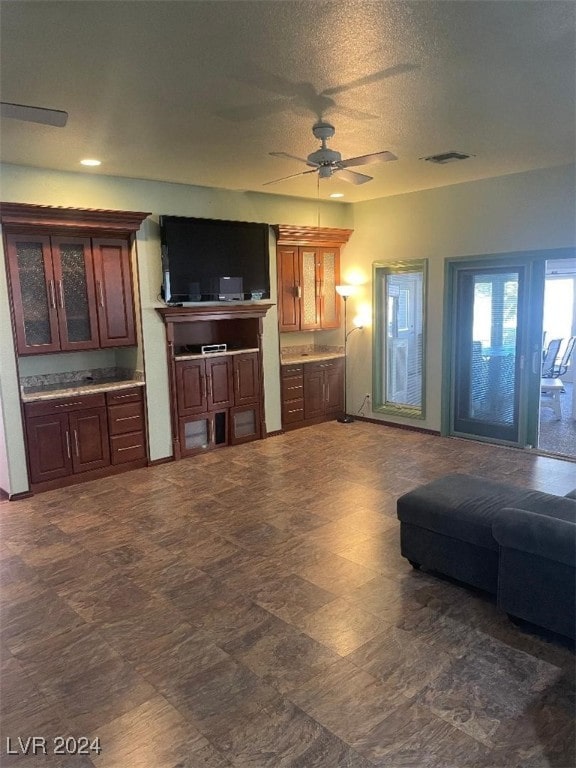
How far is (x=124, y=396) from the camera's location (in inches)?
214

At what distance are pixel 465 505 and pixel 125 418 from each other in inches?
140

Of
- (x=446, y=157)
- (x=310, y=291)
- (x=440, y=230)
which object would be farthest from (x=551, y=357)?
(x=446, y=157)

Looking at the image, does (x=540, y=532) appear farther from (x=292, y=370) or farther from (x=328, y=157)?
(x=292, y=370)

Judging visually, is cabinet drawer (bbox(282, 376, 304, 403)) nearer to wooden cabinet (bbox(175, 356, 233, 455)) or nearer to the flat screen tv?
wooden cabinet (bbox(175, 356, 233, 455))

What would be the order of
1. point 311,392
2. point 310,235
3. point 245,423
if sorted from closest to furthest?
point 245,423
point 310,235
point 311,392

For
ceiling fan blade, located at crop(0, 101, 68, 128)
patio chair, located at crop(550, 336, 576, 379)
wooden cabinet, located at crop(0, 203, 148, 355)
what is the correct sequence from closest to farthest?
1. ceiling fan blade, located at crop(0, 101, 68, 128)
2. wooden cabinet, located at crop(0, 203, 148, 355)
3. patio chair, located at crop(550, 336, 576, 379)

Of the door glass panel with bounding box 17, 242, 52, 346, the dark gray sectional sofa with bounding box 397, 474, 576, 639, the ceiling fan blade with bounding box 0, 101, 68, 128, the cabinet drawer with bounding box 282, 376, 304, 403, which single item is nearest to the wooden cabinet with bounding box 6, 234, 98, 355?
the door glass panel with bounding box 17, 242, 52, 346

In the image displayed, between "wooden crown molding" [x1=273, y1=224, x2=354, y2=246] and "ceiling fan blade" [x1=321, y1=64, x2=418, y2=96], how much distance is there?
3388 mm

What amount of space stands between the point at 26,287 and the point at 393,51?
3.69 metres

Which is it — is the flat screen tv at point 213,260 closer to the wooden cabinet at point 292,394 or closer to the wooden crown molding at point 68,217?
the wooden crown molding at point 68,217

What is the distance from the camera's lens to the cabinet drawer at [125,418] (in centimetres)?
536

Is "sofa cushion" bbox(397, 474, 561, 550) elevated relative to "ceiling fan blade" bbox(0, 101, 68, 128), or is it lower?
lower

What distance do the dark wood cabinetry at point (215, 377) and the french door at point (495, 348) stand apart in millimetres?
2312

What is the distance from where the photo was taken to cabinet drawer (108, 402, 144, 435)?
211 inches
